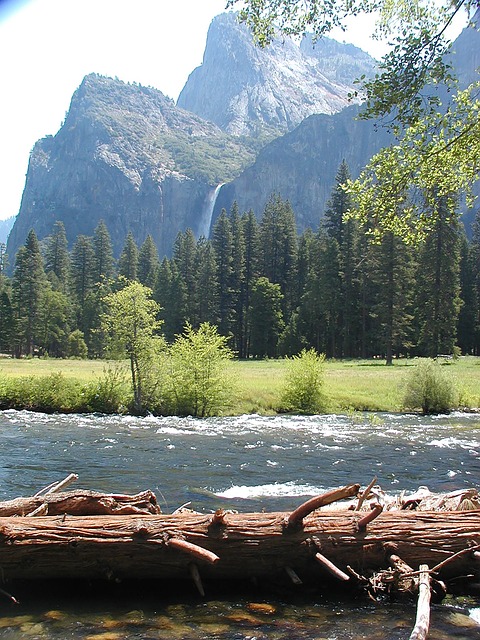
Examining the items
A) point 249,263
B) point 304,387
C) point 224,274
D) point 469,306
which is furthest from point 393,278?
point 304,387

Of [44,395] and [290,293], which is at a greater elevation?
[290,293]

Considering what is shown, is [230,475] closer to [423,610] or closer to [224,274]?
[423,610]

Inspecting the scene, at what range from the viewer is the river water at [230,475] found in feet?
19.1

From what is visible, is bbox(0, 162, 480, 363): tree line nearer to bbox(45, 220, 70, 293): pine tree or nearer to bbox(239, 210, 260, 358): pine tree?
bbox(239, 210, 260, 358): pine tree

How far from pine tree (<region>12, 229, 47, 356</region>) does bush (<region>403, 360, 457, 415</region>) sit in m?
57.6

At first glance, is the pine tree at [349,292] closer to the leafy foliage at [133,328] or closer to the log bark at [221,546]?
the leafy foliage at [133,328]

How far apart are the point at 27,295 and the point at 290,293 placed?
3444 centimetres

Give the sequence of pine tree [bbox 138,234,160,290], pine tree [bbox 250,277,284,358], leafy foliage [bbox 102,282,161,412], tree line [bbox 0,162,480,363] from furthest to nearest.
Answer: pine tree [bbox 138,234,160,290] → pine tree [bbox 250,277,284,358] → tree line [bbox 0,162,480,363] → leafy foliage [bbox 102,282,161,412]

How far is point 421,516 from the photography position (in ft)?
22.5

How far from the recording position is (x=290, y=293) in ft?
266

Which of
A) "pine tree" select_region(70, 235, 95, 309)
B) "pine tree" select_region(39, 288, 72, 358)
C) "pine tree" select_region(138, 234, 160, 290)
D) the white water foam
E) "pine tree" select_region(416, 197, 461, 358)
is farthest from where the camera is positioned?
"pine tree" select_region(138, 234, 160, 290)

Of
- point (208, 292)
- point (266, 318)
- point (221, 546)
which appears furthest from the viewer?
point (208, 292)

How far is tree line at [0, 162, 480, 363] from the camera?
59062 mm

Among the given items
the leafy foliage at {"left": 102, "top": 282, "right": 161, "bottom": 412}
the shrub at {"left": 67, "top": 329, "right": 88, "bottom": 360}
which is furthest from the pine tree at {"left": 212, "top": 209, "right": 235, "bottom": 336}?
the leafy foliage at {"left": 102, "top": 282, "right": 161, "bottom": 412}
